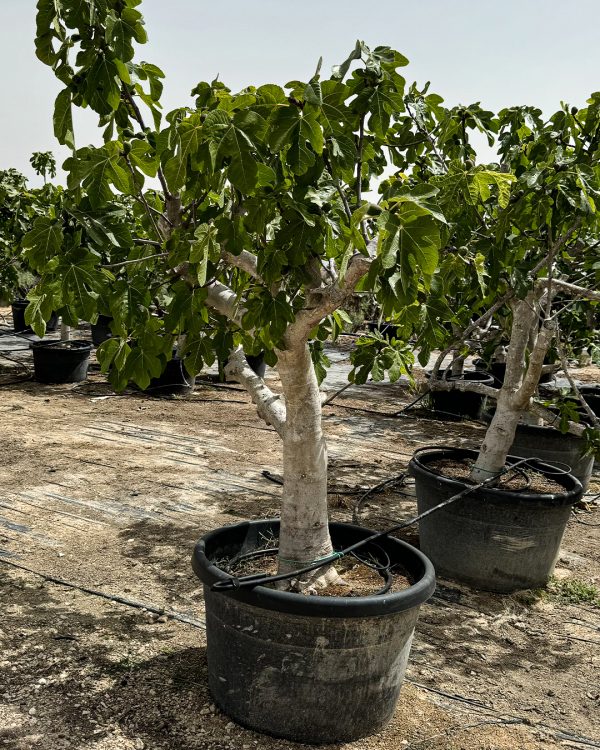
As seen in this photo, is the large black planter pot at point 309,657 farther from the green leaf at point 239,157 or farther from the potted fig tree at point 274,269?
the green leaf at point 239,157

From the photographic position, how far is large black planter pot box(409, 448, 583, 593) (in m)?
3.53

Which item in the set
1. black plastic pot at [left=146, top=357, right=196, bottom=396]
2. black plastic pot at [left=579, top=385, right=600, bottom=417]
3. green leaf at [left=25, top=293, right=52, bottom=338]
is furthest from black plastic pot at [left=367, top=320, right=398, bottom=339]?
black plastic pot at [left=146, top=357, right=196, bottom=396]

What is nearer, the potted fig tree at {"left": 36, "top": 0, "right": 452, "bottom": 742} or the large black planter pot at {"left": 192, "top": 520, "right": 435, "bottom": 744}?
the potted fig tree at {"left": 36, "top": 0, "right": 452, "bottom": 742}

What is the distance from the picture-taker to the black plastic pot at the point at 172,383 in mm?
8281

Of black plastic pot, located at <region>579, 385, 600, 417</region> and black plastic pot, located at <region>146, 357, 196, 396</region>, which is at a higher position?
black plastic pot, located at <region>579, 385, 600, 417</region>

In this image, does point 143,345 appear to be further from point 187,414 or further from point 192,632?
point 187,414

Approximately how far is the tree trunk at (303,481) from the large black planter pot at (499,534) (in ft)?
4.00

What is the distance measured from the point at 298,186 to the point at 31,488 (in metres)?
3.62

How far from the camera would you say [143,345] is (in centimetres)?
215

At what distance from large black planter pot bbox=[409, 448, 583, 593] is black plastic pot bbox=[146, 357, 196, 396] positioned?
5.05 meters

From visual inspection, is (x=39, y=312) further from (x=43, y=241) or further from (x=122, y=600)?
(x=122, y=600)

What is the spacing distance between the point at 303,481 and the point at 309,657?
594 mm

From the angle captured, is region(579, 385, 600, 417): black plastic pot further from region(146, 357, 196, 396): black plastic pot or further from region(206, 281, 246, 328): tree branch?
region(206, 281, 246, 328): tree branch

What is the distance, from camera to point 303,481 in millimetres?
2580
